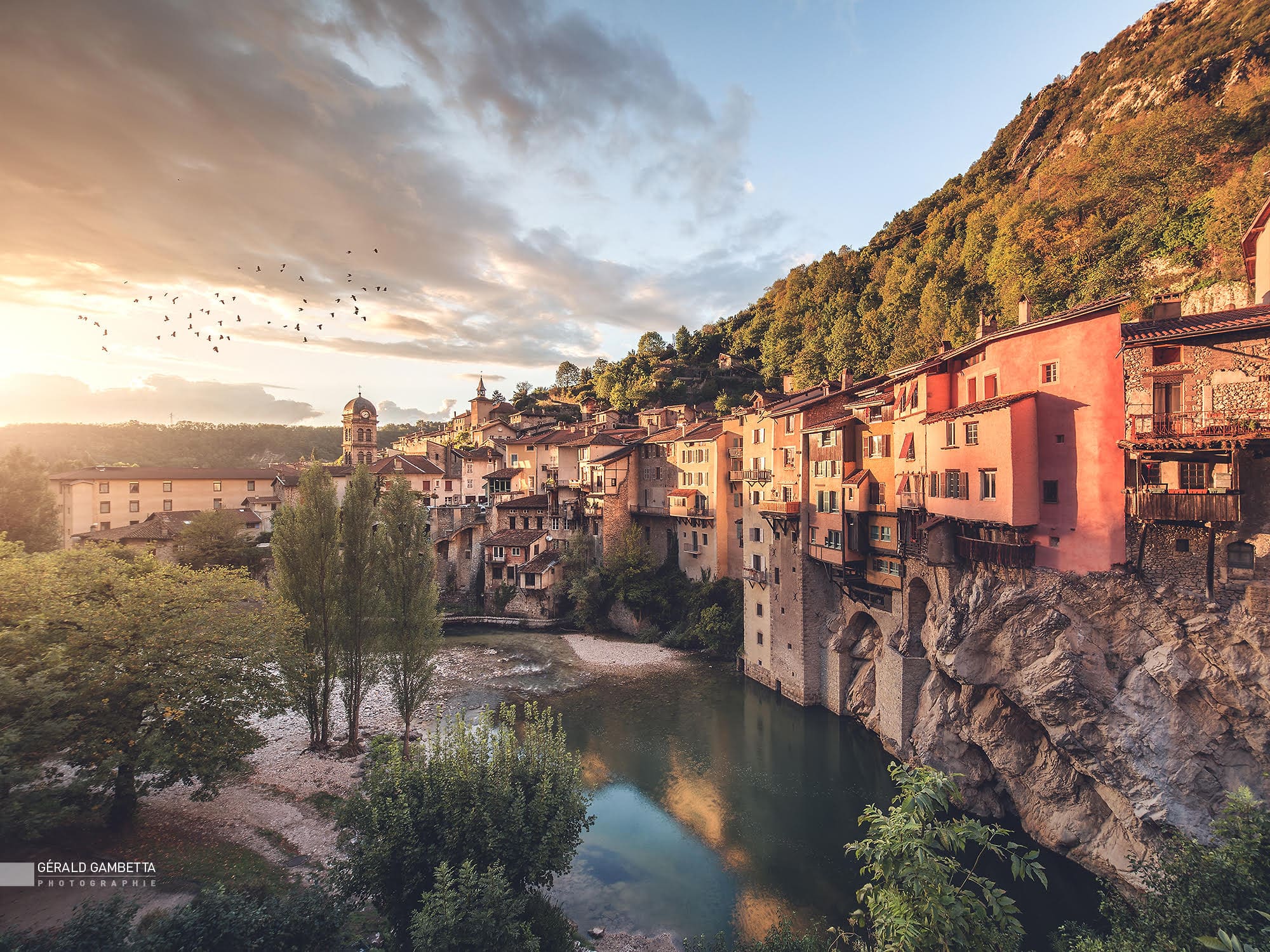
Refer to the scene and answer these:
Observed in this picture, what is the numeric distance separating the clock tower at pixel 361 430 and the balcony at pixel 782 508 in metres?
60.1

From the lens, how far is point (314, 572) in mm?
22984

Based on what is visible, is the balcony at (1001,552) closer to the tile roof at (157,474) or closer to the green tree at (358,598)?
the green tree at (358,598)

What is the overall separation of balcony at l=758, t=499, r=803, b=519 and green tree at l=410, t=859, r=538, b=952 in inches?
862

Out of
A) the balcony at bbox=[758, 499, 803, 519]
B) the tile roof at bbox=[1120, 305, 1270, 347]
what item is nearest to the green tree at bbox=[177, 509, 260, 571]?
the balcony at bbox=[758, 499, 803, 519]

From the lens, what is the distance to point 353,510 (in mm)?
23812

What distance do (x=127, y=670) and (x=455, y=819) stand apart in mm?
10413

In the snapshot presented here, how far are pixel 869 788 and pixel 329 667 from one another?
944 inches

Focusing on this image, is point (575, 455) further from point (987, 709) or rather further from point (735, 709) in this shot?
point (987, 709)

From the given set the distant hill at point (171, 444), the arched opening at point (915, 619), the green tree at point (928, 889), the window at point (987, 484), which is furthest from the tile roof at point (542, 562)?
the distant hill at point (171, 444)

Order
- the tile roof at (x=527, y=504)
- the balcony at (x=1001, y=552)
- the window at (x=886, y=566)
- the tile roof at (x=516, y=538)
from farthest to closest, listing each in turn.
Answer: the tile roof at (x=527, y=504)
the tile roof at (x=516, y=538)
the window at (x=886, y=566)
the balcony at (x=1001, y=552)

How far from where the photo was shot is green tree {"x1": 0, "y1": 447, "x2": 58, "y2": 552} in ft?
140

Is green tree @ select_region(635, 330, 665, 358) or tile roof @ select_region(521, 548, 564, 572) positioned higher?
green tree @ select_region(635, 330, 665, 358)

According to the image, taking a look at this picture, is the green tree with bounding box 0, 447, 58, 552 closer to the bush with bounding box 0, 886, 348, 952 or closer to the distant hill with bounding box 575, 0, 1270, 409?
the bush with bounding box 0, 886, 348, 952

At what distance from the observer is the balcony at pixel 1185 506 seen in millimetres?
13125
